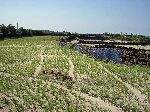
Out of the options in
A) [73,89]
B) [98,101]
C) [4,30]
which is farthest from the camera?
[4,30]

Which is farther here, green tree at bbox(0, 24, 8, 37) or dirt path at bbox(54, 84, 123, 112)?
green tree at bbox(0, 24, 8, 37)

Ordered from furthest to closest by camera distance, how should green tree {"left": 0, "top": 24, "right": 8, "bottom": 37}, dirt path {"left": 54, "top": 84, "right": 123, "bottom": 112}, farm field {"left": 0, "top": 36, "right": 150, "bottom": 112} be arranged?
1. green tree {"left": 0, "top": 24, "right": 8, "bottom": 37}
2. dirt path {"left": 54, "top": 84, "right": 123, "bottom": 112}
3. farm field {"left": 0, "top": 36, "right": 150, "bottom": 112}

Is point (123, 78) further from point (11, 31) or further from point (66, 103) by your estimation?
point (11, 31)

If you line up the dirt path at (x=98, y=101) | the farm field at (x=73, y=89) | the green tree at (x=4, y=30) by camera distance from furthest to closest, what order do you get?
the green tree at (x=4, y=30)
the dirt path at (x=98, y=101)
the farm field at (x=73, y=89)

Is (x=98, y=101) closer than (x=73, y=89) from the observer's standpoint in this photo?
Yes

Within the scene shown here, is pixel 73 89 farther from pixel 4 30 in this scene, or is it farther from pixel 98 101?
pixel 4 30

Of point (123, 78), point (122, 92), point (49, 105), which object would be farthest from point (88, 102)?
point (123, 78)

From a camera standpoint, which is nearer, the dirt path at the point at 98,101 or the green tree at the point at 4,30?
the dirt path at the point at 98,101


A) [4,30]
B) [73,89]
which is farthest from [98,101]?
[4,30]

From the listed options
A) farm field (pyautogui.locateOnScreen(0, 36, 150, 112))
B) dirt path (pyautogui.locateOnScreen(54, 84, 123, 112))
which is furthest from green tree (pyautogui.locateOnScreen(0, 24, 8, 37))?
dirt path (pyautogui.locateOnScreen(54, 84, 123, 112))

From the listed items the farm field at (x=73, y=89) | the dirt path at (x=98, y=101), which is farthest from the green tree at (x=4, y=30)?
the dirt path at (x=98, y=101)

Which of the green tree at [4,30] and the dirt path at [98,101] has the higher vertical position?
the green tree at [4,30]

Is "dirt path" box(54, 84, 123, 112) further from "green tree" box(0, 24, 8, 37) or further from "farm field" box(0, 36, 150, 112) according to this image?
"green tree" box(0, 24, 8, 37)

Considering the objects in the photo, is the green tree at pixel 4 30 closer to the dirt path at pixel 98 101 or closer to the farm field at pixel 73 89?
the farm field at pixel 73 89
